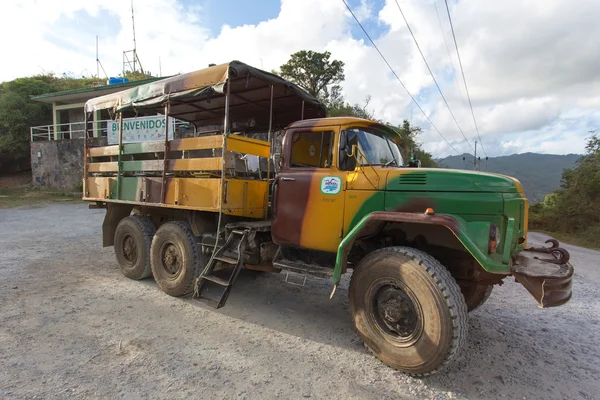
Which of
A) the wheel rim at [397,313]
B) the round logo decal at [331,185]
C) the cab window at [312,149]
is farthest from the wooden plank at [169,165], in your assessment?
the wheel rim at [397,313]

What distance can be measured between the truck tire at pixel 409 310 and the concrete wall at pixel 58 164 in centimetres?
2228

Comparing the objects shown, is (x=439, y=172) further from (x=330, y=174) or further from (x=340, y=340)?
(x=340, y=340)

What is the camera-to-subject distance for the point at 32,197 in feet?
63.3

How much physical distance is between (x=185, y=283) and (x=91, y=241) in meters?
5.53

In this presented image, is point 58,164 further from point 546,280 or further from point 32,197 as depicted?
point 546,280

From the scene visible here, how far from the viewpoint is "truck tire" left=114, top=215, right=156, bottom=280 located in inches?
230

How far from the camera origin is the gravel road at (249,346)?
9.72 feet

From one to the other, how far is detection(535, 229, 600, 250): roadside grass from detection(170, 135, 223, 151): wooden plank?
14.5m

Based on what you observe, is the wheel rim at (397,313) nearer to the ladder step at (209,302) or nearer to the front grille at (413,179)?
the front grille at (413,179)

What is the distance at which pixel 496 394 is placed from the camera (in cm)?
294

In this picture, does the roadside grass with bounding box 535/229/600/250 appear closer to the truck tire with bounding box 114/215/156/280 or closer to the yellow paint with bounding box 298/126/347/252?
the yellow paint with bounding box 298/126/347/252

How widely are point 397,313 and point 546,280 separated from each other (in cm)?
126

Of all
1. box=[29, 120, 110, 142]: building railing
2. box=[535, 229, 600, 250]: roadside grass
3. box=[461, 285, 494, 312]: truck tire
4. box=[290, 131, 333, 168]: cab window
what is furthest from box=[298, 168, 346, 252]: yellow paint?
box=[29, 120, 110, 142]: building railing

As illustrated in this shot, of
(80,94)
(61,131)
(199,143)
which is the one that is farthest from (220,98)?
(61,131)
